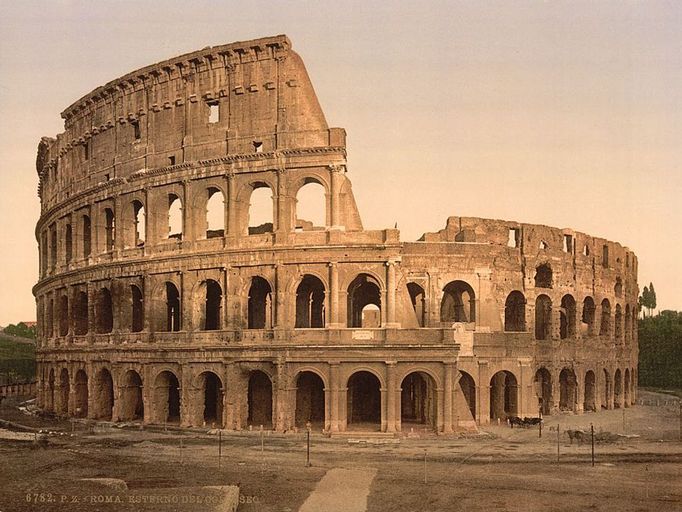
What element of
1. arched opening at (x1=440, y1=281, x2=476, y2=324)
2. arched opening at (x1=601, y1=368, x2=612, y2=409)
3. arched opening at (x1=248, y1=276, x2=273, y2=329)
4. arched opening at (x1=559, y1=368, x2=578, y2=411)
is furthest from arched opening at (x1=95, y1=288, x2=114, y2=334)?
arched opening at (x1=601, y1=368, x2=612, y2=409)

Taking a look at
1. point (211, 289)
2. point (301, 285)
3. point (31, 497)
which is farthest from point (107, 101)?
point (31, 497)

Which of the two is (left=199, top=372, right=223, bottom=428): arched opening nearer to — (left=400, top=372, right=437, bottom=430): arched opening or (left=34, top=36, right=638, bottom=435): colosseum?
(left=34, top=36, right=638, bottom=435): colosseum

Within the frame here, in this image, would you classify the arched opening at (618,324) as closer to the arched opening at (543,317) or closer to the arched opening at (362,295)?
the arched opening at (543,317)

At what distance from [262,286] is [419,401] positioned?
9.74 m

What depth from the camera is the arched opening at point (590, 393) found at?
43.0m

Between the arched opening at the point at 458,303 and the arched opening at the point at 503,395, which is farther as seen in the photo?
the arched opening at the point at 503,395

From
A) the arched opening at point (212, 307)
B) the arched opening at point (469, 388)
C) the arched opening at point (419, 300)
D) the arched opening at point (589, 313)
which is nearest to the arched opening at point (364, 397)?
the arched opening at point (419, 300)

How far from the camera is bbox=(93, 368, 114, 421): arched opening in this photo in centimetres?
3594

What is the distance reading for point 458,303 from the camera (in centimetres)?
3934

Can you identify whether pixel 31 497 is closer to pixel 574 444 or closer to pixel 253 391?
pixel 253 391

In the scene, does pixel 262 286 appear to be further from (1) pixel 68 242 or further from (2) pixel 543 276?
(2) pixel 543 276

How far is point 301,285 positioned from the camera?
35125mm

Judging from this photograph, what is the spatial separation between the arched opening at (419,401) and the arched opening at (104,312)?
1611 centimetres

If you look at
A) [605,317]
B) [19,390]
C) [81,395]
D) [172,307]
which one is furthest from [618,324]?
[19,390]
